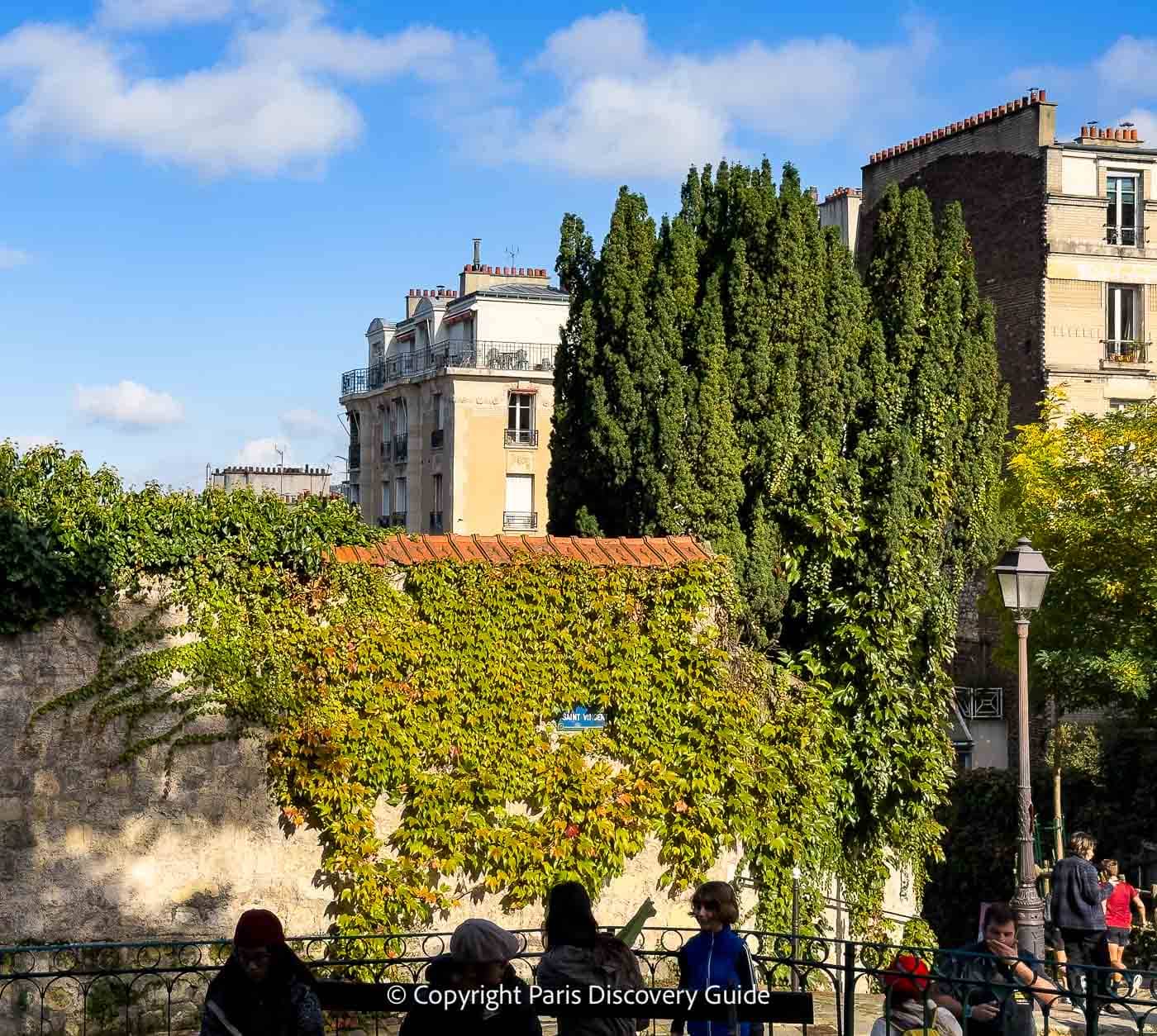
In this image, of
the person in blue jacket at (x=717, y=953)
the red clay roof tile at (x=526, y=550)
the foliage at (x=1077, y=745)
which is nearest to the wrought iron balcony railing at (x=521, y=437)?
the foliage at (x=1077, y=745)

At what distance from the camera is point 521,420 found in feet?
174

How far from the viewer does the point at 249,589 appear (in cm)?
1204

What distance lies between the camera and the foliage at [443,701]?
11820 millimetres

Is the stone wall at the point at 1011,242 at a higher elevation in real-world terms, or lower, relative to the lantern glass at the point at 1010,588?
higher

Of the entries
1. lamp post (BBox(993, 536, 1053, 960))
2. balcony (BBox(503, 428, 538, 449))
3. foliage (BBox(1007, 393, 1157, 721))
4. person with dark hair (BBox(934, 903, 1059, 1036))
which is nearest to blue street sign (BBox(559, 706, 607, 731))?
lamp post (BBox(993, 536, 1053, 960))

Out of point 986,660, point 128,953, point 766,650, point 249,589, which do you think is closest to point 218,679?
point 249,589

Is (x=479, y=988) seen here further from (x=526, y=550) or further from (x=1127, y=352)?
(x=1127, y=352)

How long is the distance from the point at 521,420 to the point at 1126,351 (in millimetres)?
23387

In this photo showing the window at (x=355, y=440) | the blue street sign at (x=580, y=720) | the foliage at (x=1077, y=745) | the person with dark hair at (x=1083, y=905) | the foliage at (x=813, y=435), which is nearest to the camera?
the blue street sign at (x=580, y=720)

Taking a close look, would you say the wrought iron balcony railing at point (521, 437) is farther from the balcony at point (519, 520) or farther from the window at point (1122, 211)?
the window at point (1122, 211)

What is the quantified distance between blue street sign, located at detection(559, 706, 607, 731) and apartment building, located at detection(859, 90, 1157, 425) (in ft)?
77.6

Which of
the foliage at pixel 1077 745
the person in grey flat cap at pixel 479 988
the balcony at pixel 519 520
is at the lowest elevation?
the foliage at pixel 1077 745

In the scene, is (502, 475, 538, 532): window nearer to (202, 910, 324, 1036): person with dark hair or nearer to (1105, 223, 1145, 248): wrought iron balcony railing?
(1105, 223, 1145, 248): wrought iron balcony railing

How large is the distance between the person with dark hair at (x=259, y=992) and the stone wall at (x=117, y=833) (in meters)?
6.05
